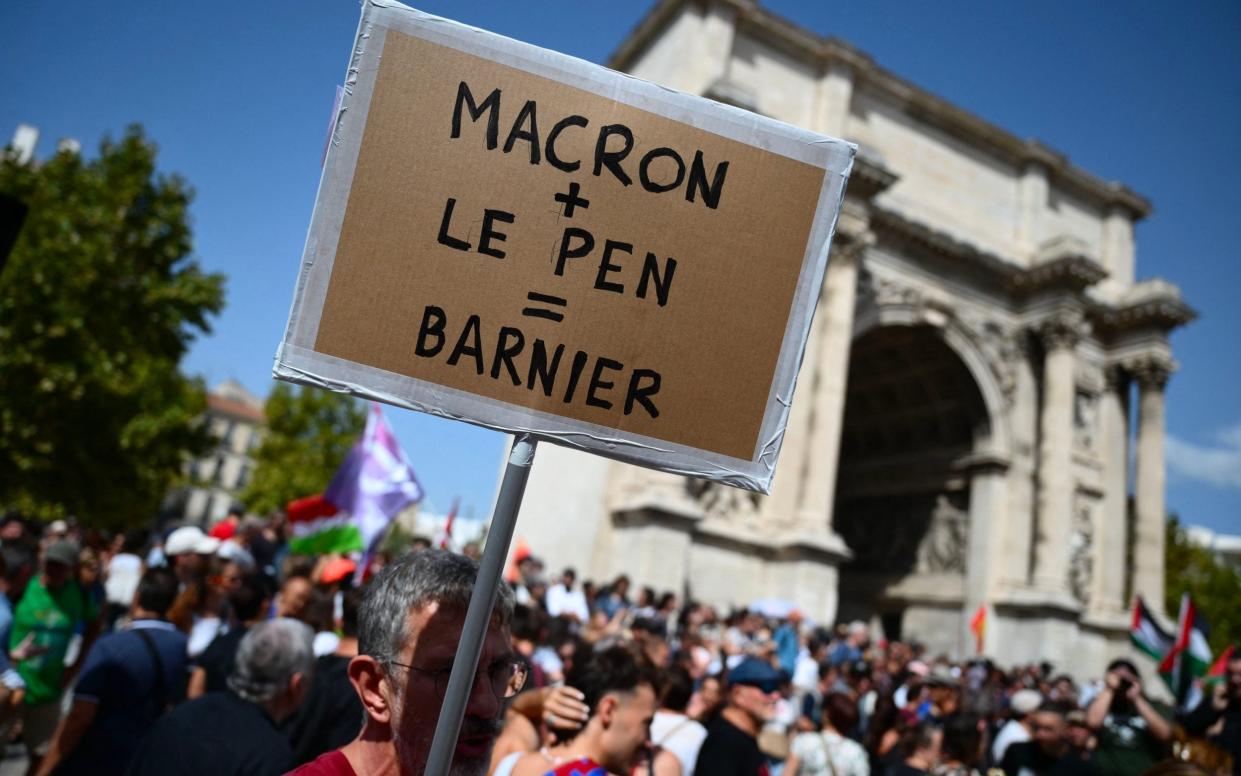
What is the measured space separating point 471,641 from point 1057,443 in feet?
84.6

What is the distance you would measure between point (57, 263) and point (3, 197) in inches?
701

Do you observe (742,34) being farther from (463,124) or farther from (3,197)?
(463,124)

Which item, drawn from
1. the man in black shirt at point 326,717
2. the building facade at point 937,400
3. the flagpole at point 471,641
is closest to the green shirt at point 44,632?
the man in black shirt at point 326,717

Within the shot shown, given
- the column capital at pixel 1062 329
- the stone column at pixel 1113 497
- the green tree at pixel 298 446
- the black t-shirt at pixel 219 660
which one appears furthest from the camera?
the green tree at pixel 298 446

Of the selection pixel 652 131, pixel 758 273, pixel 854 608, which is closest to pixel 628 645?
pixel 758 273

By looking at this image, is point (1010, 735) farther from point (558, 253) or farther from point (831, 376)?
point (831, 376)

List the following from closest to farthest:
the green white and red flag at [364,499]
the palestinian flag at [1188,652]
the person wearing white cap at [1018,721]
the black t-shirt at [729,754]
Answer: the black t-shirt at [729,754]
the person wearing white cap at [1018,721]
the green white and red flag at [364,499]
the palestinian flag at [1188,652]

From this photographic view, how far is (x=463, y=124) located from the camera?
2.17 meters

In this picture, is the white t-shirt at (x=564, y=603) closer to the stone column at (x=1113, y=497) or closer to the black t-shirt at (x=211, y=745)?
the black t-shirt at (x=211, y=745)

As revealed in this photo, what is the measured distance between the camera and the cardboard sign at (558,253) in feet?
6.92

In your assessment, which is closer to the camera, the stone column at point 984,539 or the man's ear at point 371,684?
the man's ear at point 371,684

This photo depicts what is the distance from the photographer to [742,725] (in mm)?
4293

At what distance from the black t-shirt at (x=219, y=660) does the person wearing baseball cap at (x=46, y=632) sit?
1.96m

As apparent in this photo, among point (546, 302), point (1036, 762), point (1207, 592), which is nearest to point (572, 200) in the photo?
point (546, 302)
